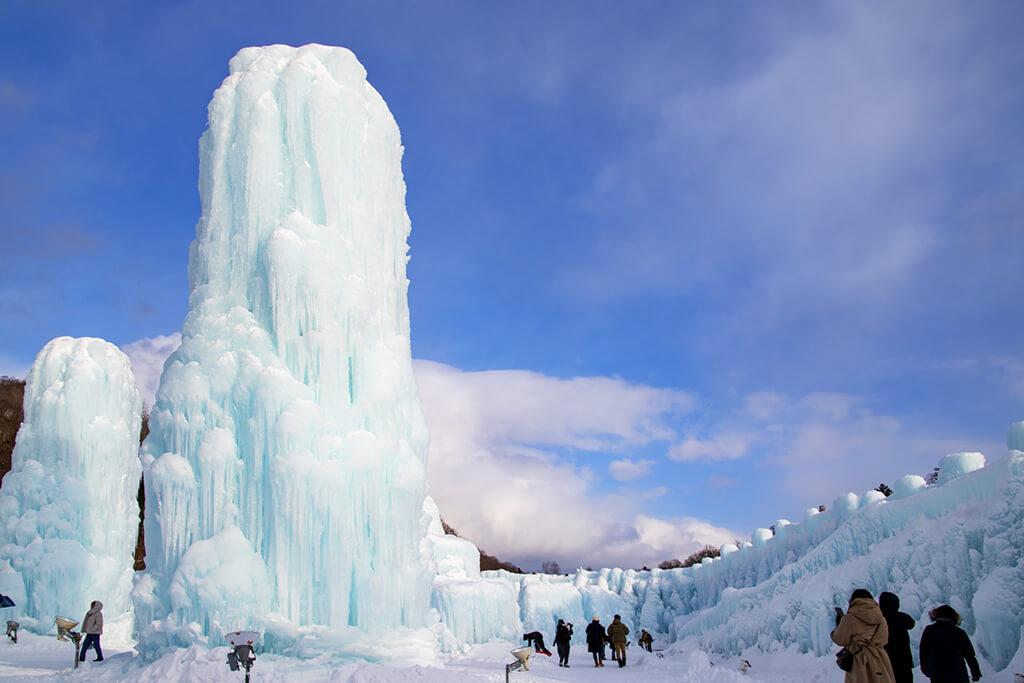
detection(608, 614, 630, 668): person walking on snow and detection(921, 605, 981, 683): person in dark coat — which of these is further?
detection(608, 614, 630, 668): person walking on snow

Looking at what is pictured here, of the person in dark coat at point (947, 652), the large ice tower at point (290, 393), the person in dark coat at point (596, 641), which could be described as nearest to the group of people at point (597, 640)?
the person in dark coat at point (596, 641)

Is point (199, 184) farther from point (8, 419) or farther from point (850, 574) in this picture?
point (8, 419)

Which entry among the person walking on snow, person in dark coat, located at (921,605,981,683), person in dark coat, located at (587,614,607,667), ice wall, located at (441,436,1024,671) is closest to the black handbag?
person in dark coat, located at (921,605,981,683)

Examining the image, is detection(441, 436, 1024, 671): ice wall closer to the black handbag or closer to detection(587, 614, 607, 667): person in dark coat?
detection(587, 614, 607, 667): person in dark coat

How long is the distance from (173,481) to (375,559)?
14.4 ft

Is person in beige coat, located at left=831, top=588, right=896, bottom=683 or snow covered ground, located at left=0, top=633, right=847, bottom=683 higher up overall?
person in beige coat, located at left=831, top=588, right=896, bottom=683

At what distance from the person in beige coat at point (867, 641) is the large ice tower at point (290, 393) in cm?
973

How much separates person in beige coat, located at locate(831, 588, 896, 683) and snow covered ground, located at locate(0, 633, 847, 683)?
21.9 ft

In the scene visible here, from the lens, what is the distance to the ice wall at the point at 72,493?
1025 inches

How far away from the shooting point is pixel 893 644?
7.95 metres

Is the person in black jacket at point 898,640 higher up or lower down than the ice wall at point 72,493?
lower down

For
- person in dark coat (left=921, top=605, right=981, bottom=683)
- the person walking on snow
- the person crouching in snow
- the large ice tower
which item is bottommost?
the person walking on snow

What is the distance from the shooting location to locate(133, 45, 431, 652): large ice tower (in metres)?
14.2

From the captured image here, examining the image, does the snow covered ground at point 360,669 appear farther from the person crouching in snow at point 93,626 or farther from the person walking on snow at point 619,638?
the person crouching in snow at point 93,626
